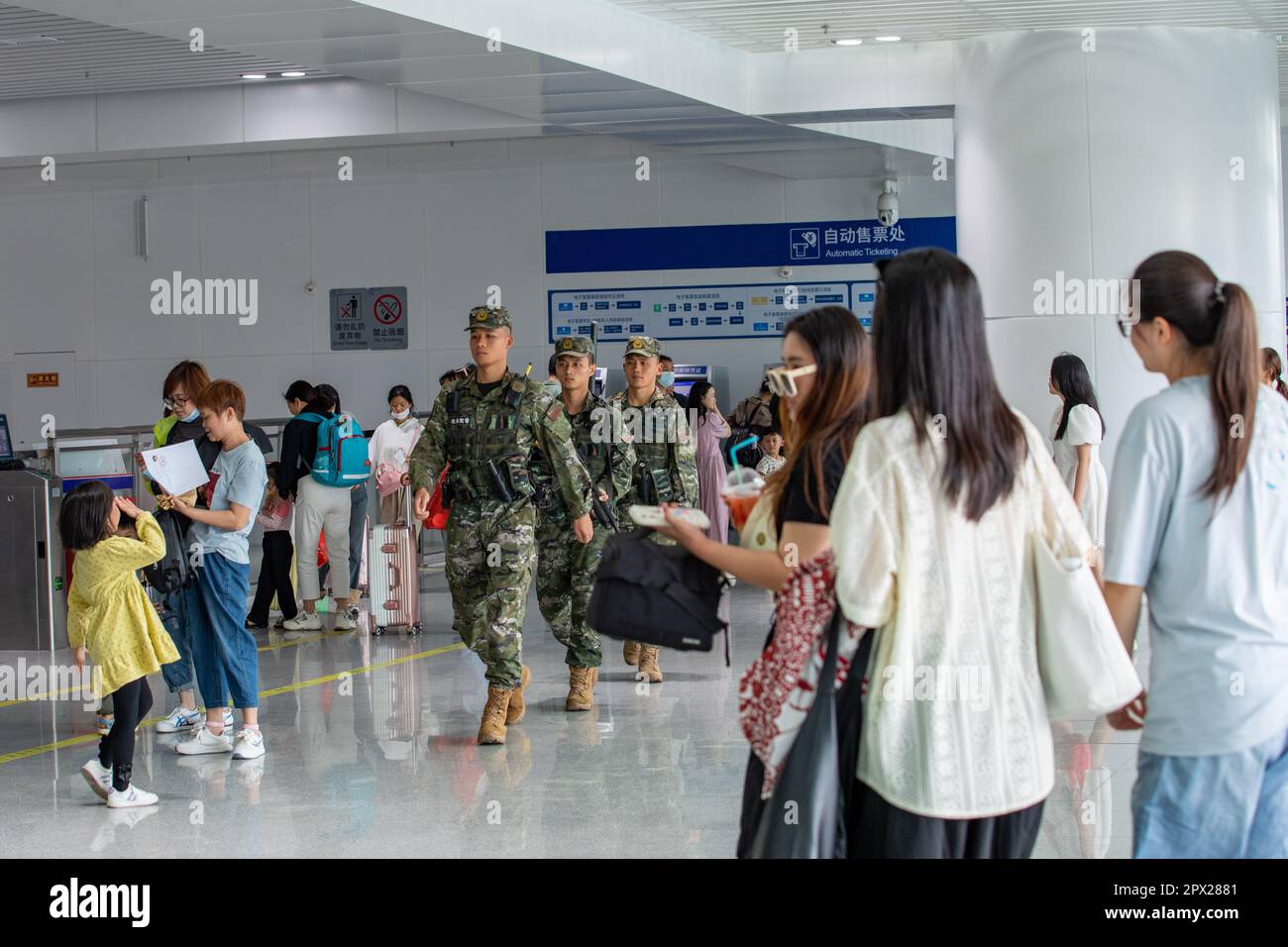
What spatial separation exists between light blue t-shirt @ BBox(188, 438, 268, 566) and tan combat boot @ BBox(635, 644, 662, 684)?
2.51m

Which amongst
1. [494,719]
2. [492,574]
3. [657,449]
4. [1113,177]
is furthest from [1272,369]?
[494,719]

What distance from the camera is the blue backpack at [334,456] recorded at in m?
9.57

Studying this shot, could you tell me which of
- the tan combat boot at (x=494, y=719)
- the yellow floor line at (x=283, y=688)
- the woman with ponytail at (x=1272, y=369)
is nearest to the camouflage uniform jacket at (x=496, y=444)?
the tan combat boot at (x=494, y=719)

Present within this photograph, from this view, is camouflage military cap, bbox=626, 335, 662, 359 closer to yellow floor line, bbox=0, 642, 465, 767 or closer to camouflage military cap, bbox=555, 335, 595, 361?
camouflage military cap, bbox=555, 335, 595, 361

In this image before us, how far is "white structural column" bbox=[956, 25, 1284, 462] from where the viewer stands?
30.7 ft

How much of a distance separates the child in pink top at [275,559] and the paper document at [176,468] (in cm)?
397

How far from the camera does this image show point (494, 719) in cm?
595

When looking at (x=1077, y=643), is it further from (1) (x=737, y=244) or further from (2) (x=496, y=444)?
(1) (x=737, y=244)

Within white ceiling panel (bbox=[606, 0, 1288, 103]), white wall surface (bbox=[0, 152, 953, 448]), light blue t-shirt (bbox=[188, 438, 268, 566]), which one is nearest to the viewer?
light blue t-shirt (bbox=[188, 438, 268, 566])

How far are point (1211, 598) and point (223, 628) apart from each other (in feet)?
14.2

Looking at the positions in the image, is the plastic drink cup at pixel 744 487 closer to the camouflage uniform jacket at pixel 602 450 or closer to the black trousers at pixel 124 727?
the black trousers at pixel 124 727

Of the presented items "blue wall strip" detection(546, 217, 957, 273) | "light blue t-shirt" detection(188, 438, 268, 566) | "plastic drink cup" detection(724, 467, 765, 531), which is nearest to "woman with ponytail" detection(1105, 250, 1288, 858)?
"plastic drink cup" detection(724, 467, 765, 531)
